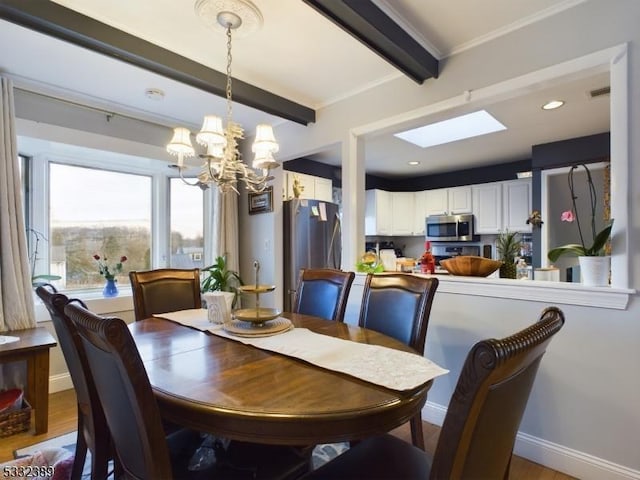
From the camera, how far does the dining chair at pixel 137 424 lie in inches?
34.0

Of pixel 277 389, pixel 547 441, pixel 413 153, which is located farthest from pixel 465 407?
pixel 413 153

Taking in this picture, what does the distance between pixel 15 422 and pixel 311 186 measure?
11.6 feet

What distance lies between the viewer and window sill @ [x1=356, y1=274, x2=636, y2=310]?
1.65 meters

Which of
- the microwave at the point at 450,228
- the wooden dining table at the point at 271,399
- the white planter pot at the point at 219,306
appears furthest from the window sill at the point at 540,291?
the microwave at the point at 450,228

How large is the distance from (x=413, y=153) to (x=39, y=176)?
13.0 feet

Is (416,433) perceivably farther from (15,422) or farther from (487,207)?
(487,207)

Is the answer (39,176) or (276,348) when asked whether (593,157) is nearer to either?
(276,348)

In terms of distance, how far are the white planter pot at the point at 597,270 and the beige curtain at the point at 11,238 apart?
143 inches

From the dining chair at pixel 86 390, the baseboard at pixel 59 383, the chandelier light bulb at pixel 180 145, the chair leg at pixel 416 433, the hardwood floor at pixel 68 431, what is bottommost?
the hardwood floor at pixel 68 431

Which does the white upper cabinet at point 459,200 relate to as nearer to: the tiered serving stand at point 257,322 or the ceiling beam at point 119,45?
the ceiling beam at point 119,45

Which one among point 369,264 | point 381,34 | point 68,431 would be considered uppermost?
point 381,34

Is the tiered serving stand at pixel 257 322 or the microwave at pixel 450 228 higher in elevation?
the microwave at pixel 450 228

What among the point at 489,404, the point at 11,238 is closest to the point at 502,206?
the point at 489,404

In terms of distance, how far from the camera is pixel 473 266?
7.33 feet
